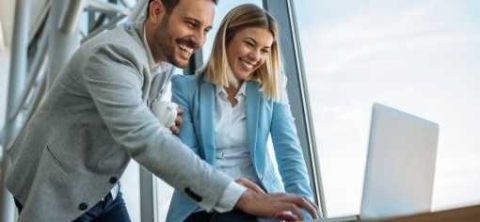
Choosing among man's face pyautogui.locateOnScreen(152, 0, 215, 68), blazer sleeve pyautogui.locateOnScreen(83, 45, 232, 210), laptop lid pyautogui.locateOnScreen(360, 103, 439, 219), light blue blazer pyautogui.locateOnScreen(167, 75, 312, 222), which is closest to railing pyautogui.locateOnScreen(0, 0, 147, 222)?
light blue blazer pyautogui.locateOnScreen(167, 75, 312, 222)

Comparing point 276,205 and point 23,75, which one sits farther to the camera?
point 23,75

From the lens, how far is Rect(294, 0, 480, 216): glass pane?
1.55 m

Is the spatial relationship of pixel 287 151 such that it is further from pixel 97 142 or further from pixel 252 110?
pixel 97 142

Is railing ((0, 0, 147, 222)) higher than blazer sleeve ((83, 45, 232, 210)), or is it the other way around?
blazer sleeve ((83, 45, 232, 210))

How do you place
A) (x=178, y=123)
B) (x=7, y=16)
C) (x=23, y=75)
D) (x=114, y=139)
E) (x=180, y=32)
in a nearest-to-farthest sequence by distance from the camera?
(x=114, y=139) → (x=180, y=32) → (x=178, y=123) → (x=23, y=75) → (x=7, y=16)

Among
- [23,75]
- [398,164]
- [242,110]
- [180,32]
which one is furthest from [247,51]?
[23,75]

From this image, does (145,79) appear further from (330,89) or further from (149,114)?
(330,89)

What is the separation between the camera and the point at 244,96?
1.52 meters

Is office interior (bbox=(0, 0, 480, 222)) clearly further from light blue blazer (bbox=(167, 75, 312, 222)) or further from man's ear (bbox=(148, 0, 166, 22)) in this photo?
man's ear (bbox=(148, 0, 166, 22))

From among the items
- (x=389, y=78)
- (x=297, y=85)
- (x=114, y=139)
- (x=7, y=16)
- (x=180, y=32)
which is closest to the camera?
(x=114, y=139)

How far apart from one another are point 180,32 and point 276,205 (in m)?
0.54

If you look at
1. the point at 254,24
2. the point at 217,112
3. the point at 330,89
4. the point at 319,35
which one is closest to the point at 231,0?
the point at 319,35

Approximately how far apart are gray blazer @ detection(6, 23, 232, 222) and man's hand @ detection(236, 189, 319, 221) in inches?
2.0

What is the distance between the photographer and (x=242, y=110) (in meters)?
1.49
